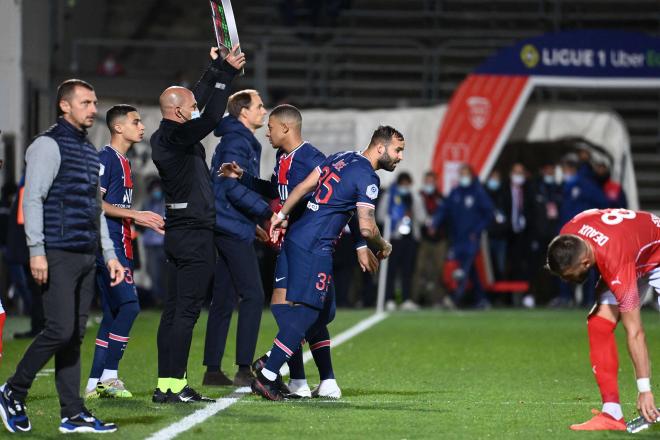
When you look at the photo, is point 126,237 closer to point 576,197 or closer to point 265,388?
point 265,388

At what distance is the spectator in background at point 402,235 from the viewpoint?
20.5 m

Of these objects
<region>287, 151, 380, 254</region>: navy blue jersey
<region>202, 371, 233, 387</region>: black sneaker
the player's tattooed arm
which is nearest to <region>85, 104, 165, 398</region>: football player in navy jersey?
<region>202, 371, 233, 387</region>: black sneaker

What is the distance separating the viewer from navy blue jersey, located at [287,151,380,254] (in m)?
8.81

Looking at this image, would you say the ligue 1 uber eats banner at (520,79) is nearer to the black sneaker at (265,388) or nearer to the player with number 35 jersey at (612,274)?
the black sneaker at (265,388)

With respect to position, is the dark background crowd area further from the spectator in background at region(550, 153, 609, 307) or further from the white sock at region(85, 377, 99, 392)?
the white sock at region(85, 377, 99, 392)

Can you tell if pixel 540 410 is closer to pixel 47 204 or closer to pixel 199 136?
pixel 199 136

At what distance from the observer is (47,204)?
24.1 feet

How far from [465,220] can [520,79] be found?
2.60 meters

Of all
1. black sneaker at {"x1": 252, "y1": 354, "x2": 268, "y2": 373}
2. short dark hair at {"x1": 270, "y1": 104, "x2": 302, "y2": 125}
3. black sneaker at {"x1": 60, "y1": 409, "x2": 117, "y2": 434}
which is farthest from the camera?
short dark hair at {"x1": 270, "y1": 104, "x2": 302, "y2": 125}

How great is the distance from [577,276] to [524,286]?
14074mm

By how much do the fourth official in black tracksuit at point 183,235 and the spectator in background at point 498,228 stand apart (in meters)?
12.3

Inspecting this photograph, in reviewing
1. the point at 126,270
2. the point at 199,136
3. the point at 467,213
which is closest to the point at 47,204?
the point at 199,136

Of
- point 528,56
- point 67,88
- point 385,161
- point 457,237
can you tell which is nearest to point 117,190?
point 385,161

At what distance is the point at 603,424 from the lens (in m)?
7.61
